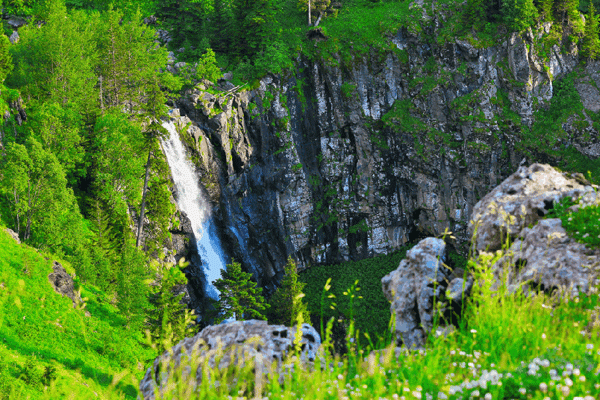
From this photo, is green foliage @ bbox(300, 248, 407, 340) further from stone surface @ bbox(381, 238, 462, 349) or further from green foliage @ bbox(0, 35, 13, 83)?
green foliage @ bbox(0, 35, 13, 83)

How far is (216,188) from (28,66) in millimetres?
20740

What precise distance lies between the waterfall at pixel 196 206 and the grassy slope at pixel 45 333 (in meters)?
14.4

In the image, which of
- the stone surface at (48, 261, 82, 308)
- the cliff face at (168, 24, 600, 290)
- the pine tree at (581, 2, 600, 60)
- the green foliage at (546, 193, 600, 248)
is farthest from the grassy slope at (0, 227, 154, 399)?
the pine tree at (581, 2, 600, 60)

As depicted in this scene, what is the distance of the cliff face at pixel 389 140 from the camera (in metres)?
48.3

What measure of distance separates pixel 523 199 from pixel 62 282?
80.4 feet

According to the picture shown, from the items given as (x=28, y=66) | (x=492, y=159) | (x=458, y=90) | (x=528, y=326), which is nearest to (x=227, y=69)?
(x=28, y=66)

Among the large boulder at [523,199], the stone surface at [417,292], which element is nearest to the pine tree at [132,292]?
the stone surface at [417,292]

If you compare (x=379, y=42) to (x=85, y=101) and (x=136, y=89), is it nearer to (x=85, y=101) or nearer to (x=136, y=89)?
(x=136, y=89)

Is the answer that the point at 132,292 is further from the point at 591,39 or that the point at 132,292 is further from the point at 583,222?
the point at 591,39

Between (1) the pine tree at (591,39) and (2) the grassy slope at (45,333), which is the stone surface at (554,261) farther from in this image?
(1) the pine tree at (591,39)

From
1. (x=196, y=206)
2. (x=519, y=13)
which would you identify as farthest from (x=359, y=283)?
(x=519, y=13)

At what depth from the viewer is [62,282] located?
2244cm

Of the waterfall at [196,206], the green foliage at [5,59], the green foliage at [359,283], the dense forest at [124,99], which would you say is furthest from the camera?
the green foliage at [359,283]

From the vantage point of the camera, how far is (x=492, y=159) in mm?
49906
